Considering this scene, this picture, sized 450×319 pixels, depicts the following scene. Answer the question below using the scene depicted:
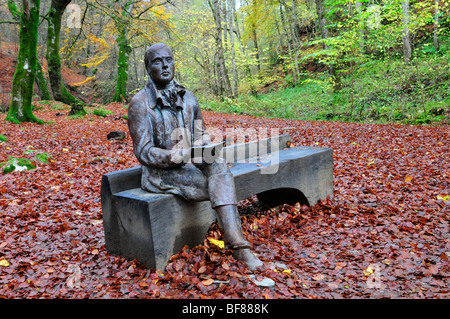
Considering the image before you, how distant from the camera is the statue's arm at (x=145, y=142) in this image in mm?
2898

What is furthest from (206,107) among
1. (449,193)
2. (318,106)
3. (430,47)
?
(449,193)

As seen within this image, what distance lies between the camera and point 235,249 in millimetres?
2838

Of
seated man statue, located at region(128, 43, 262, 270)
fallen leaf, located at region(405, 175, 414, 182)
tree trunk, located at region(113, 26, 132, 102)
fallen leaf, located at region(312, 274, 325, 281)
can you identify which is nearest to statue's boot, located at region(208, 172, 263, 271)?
seated man statue, located at region(128, 43, 262, 270)

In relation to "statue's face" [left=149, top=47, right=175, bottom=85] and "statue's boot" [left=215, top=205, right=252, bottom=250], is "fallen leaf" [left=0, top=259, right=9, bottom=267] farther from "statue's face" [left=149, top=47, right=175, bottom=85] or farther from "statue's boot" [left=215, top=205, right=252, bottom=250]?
"statue's face" [left=149, top=47, right=175, bottom=85]

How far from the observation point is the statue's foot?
2771 mm

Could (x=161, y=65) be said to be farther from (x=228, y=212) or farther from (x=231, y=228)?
(x=231, y=228)

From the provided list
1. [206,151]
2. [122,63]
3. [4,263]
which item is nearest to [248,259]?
[206,151]

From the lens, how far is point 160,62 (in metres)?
3.04

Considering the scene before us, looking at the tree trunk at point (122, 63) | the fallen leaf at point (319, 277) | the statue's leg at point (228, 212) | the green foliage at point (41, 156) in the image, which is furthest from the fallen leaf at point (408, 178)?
the tree trunk at point (122, 63)

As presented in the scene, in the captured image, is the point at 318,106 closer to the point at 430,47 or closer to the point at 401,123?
the point at 401,123

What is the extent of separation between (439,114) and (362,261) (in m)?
9.17

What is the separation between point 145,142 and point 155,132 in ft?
0.55

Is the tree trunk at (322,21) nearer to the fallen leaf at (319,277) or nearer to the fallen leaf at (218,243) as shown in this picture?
the fallen leaf at (218,243)

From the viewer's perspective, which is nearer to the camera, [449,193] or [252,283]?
[252,283]
